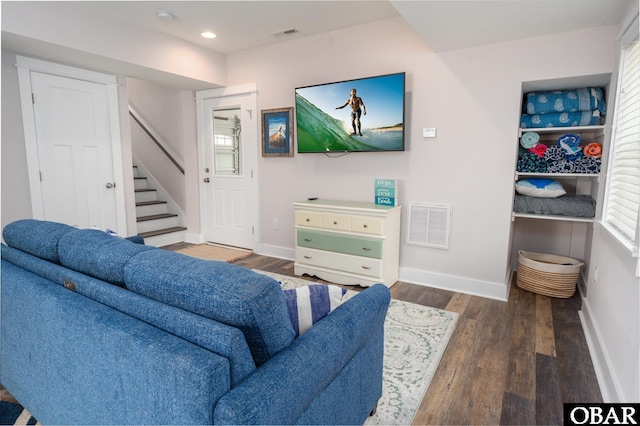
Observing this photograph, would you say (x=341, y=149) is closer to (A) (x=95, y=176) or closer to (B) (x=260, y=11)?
(B) (x=260, y=11)

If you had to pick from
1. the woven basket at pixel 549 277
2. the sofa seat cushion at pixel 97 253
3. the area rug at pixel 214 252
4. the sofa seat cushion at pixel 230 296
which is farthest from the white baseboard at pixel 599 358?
the area rug at pixel 214 252

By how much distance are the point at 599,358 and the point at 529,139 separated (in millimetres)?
1820

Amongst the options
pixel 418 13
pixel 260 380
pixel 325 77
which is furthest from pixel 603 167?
pixel 260 380

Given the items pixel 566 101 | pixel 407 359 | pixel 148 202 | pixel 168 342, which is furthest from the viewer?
pixel 148 202

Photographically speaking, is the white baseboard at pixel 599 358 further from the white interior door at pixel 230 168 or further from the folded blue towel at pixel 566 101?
the white interior door at pixel 230 168

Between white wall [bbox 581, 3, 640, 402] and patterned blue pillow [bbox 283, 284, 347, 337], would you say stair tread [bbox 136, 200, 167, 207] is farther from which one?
white wall [bbox 581, 3, 640, 402]

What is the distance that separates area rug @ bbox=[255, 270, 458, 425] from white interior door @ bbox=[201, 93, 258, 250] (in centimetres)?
249

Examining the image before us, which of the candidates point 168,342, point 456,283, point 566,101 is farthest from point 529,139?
point 168,342

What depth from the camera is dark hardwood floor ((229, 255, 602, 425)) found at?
1.70m

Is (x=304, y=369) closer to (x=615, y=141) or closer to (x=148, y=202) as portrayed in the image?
(x=615, y=141)

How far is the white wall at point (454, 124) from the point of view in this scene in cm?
280

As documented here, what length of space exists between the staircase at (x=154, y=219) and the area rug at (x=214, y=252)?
0.38 m

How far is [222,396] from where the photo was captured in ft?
2.71

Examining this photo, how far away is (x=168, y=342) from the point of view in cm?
93
